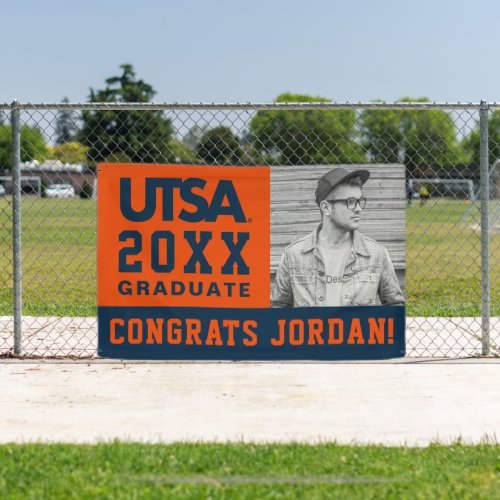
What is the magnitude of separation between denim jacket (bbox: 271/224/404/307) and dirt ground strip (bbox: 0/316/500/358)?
79cm

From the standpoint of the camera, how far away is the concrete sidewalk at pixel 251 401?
466 centimetres

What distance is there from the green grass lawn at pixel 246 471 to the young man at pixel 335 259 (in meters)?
2.20

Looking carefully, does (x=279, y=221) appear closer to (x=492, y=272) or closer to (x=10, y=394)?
(x=10, y=394)

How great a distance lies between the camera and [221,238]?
6402mm

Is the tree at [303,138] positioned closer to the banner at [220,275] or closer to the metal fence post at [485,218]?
the metal fence post at [485,218]

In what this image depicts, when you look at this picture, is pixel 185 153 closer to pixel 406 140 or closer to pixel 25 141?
pixel 406 140

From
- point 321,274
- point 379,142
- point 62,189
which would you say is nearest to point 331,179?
point 321,274

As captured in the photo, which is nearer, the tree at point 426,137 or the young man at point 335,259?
the young man at point 335,259

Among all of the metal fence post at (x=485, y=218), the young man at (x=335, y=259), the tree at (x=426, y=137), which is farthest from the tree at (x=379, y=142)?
the tree at (x=426, y=137)

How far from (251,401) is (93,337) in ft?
8.65

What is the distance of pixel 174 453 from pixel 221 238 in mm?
2458

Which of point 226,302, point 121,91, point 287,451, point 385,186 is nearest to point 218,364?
point 226,302

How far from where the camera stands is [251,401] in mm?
5355

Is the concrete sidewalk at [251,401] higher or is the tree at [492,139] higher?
the tree at [492,139]
